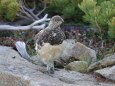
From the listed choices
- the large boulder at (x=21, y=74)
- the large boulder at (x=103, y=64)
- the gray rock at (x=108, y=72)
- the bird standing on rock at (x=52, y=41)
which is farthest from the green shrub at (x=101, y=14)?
the bird standing on rock at (x=52, y=41)

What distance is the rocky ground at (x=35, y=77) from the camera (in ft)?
15.7

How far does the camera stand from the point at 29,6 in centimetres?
836

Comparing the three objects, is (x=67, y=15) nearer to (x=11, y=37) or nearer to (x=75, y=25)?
(x=75, y=25)

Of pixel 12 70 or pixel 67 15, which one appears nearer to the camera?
pixel 12 70

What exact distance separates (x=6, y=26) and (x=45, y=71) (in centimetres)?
224

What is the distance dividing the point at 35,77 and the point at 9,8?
2727 millimetres

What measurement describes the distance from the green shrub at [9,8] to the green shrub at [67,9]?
986mm

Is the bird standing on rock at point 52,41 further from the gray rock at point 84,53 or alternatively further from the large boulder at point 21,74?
the gray rock at point 84,53

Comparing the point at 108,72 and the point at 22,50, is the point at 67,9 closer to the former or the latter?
the point at 22,50

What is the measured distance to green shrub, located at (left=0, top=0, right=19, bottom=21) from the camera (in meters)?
7.12

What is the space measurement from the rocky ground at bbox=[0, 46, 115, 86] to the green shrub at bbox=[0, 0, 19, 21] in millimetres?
1700

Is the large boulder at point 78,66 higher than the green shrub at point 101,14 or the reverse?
the reverse

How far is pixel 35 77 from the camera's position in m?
4.90

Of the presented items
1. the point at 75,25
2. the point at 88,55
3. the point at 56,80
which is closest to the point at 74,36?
the point at 75,25
